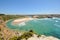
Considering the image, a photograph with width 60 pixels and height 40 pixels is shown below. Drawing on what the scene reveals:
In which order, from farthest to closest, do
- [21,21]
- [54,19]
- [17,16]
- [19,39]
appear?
[54,19], [21,21], [17,16], [19,39]

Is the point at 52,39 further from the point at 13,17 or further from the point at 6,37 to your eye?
the point at 13,17

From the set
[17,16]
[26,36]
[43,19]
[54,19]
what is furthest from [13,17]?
[26,36]

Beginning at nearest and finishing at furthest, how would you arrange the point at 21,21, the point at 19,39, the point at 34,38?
the point at 19,39 → the point at 34,38 → the point at 21,21

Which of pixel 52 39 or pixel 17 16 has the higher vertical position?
pixel 17 16

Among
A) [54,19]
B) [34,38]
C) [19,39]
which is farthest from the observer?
[54,19]

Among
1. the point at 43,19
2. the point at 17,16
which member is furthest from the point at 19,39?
the point at 43,19

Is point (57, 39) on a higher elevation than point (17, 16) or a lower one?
lower

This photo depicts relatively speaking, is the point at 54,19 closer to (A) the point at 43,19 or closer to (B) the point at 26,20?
(A) the point at 43,19

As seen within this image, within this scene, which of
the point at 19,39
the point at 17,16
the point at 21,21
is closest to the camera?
the point at 19,39

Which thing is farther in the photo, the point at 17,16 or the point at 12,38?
the point at 17,16
